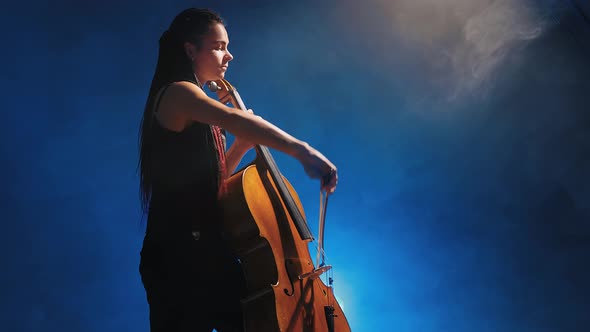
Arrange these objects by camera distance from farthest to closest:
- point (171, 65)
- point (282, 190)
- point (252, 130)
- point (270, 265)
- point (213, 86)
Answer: point (213, 86) → point (282, 190) → point (171, 65) → point (270, 265) → point (252, 130)

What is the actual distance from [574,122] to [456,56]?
3.24 feet

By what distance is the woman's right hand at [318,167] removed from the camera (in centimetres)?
122

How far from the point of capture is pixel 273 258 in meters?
1.34

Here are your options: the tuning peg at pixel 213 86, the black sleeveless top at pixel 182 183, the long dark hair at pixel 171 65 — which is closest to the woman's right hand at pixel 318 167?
the black sleeveless top at pixel 182 183

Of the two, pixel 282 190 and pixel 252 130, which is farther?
pixel 282 190

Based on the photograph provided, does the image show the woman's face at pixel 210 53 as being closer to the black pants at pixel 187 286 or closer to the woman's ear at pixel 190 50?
the woman's ear at pixel 190 50

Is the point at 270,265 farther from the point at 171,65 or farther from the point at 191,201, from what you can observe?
the point at 171,65

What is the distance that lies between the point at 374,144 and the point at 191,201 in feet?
7.70

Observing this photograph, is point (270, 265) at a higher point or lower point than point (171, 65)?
lower

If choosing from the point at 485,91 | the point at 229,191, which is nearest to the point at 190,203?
the point at 229,191

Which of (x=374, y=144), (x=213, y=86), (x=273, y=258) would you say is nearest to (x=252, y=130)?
(x=273, y=258)

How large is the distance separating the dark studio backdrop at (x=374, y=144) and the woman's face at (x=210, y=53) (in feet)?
5.46

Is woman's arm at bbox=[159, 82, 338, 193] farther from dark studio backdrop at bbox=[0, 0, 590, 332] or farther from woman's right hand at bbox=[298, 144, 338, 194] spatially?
dark studio backdrop at bbox=[0, 0, 590, 332]

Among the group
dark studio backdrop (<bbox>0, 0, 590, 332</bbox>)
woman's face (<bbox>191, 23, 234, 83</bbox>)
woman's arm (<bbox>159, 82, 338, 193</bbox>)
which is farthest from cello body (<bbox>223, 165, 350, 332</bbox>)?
dark studio backdrop (<bbox>0, 0, 590, 332</bbox>)
